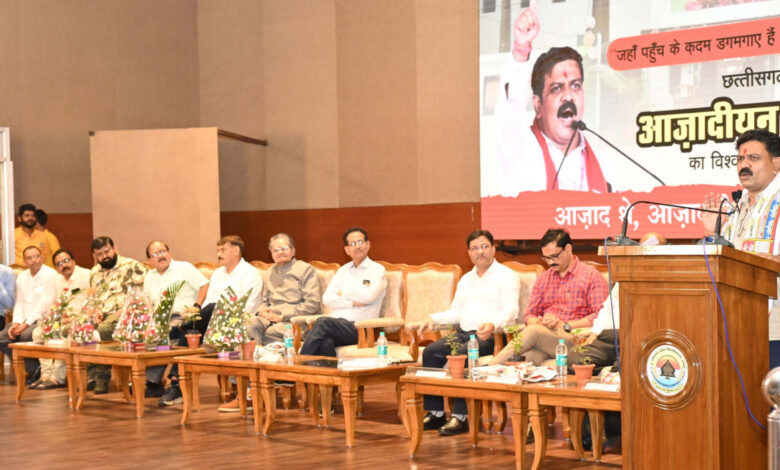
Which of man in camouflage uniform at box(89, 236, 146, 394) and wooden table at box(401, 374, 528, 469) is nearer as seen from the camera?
wooden table at box(401, 374, 528, 469)

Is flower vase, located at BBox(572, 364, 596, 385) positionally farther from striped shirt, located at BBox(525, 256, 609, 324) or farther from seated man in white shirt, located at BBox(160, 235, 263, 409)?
seated man in white shirt, located at BBox(160, 235, 263, 409)

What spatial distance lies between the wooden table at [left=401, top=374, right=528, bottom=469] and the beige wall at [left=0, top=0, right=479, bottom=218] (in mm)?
4024

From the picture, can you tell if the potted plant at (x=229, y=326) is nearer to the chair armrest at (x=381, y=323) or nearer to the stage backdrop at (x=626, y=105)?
the chair armrest at (x=381, y=323)

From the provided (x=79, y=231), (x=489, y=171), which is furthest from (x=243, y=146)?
(x=489, y=171)

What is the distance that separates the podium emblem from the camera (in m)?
3.04

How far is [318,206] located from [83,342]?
348 centimetres

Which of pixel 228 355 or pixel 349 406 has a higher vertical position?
pixel 228 355

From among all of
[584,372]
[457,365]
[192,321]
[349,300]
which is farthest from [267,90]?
[584,372]

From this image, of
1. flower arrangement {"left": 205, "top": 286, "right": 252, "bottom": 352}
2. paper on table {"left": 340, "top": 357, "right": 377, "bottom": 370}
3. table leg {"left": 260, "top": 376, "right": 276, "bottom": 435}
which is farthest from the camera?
flower arrangement {"left": 205, "top": 286, "right": 252, "bottom": 352}

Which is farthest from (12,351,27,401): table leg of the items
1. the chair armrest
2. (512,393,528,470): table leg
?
(512,393,528,470): table leg

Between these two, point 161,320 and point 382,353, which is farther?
point 161,320

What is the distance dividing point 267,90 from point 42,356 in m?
4.21

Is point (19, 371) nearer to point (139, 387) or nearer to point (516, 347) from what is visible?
point (139, 387)

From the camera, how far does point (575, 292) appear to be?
18.3 feet
